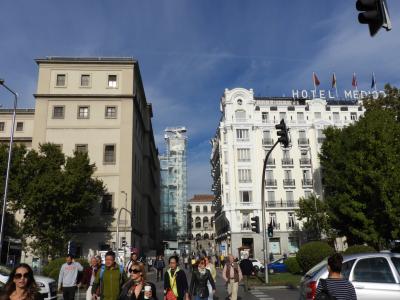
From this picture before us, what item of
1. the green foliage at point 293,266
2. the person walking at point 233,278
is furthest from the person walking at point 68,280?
the green foliage at point 293,266

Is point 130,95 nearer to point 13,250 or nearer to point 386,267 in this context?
point 13,250

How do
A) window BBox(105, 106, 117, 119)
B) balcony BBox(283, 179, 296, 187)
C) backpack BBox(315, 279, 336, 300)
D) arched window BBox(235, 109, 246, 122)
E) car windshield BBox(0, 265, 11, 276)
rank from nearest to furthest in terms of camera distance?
backpack BBox(315, 279, 336, 300)
car windshield BBox(0, 265, 11, 276)
window BBox(105, 106, 117, 119)
balcony BBox(283, 179, 296, 187)
arched window BBox(235, 109, 246, 122)

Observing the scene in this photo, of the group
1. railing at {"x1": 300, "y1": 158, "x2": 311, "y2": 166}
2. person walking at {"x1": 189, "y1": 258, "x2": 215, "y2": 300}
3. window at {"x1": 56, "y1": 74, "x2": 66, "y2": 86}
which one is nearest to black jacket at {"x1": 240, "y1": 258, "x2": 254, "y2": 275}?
person walking at {"x1": 189, "y1": 258, "x2": 215, "y2": 300}

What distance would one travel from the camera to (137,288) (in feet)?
19.1

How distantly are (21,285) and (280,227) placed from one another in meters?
56.3

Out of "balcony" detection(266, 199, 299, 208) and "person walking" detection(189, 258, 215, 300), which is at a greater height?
"balcony" detection(266, 199, 299, 208)

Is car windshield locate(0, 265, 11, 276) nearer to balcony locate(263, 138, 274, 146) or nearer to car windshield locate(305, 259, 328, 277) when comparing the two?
car windshield locate(305, 259, 328, 277)

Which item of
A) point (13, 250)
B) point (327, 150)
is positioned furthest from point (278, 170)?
point (13, 250)

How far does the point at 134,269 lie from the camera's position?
591 centimetres

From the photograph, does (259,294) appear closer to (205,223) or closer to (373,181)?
(373,181)

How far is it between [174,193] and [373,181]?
82528mm

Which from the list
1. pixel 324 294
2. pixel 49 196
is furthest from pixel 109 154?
pixel 324 294

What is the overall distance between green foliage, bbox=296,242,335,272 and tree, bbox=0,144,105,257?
725 inches

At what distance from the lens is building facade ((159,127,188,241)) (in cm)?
10256
